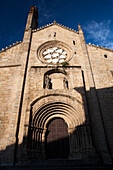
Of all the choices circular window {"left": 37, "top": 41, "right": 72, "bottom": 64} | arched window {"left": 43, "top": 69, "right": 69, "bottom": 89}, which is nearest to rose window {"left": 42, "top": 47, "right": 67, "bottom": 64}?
circular window {"left": 37, "top": 41, "right": 72, "bottom": 64}

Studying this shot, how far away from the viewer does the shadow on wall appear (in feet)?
20.8

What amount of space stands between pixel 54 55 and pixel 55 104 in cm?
531

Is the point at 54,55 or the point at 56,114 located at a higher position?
the point at 54,55

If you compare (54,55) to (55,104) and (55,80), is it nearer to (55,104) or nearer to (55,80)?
(55,80)

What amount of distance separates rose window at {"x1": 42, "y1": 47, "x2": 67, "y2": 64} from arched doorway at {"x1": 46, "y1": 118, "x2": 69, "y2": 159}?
5.37m

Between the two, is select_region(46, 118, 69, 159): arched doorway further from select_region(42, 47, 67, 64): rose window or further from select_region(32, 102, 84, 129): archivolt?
select_region(42, 47, 67, 64): rose window

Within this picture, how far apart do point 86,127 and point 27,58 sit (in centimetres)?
694

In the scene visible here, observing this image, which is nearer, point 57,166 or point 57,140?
point 57,166

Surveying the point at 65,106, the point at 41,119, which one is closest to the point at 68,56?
the point at 65,106

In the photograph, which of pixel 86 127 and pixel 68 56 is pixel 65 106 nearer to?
pixel 86 127

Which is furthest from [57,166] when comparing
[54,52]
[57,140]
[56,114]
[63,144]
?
[54,52]

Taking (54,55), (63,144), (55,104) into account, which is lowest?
(63,144)

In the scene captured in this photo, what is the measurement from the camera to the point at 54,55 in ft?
38.4

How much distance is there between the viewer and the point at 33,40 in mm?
12281
